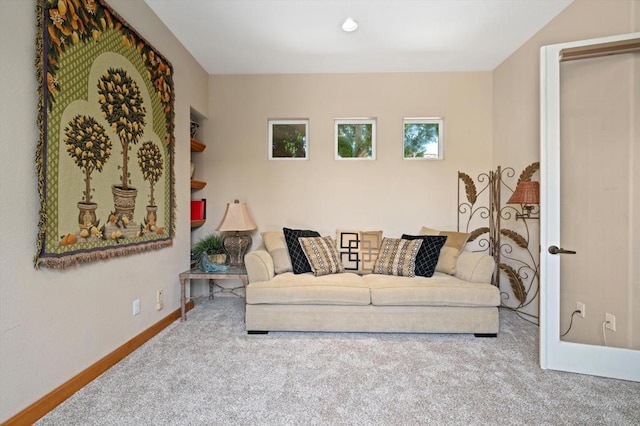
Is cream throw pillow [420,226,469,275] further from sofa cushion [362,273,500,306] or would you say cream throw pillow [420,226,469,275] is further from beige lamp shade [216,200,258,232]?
beige lamp shade [216,200,258,232]

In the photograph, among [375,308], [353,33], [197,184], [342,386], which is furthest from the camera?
[197,184]

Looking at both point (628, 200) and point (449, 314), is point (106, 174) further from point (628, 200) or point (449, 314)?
point (628, 200)

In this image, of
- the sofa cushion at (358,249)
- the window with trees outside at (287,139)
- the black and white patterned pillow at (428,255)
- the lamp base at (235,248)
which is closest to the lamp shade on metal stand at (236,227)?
the lamp base at (235,248)

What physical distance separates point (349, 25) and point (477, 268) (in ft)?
8.04

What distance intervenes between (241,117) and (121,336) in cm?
261

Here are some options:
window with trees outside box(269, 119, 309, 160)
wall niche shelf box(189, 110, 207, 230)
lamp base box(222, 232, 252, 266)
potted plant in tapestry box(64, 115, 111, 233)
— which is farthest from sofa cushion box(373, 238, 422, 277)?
potted plant in tapestry box(64, 115, 111, 233)

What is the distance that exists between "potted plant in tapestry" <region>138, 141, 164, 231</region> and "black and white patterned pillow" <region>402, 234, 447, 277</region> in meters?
2.44

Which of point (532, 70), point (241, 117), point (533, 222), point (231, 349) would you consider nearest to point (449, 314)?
point (533, 222)

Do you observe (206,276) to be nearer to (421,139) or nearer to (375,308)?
(375,308)

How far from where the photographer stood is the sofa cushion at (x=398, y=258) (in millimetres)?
2809

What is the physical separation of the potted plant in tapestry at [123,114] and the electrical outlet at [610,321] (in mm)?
3469

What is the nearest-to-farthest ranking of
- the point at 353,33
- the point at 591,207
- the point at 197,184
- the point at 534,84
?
the point at 591,207 < the point at 353,33 < the point at 534,84 < the point at 197,184

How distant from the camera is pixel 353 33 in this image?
8.96 ft

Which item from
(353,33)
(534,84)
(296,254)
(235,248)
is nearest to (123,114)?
(235,248)
